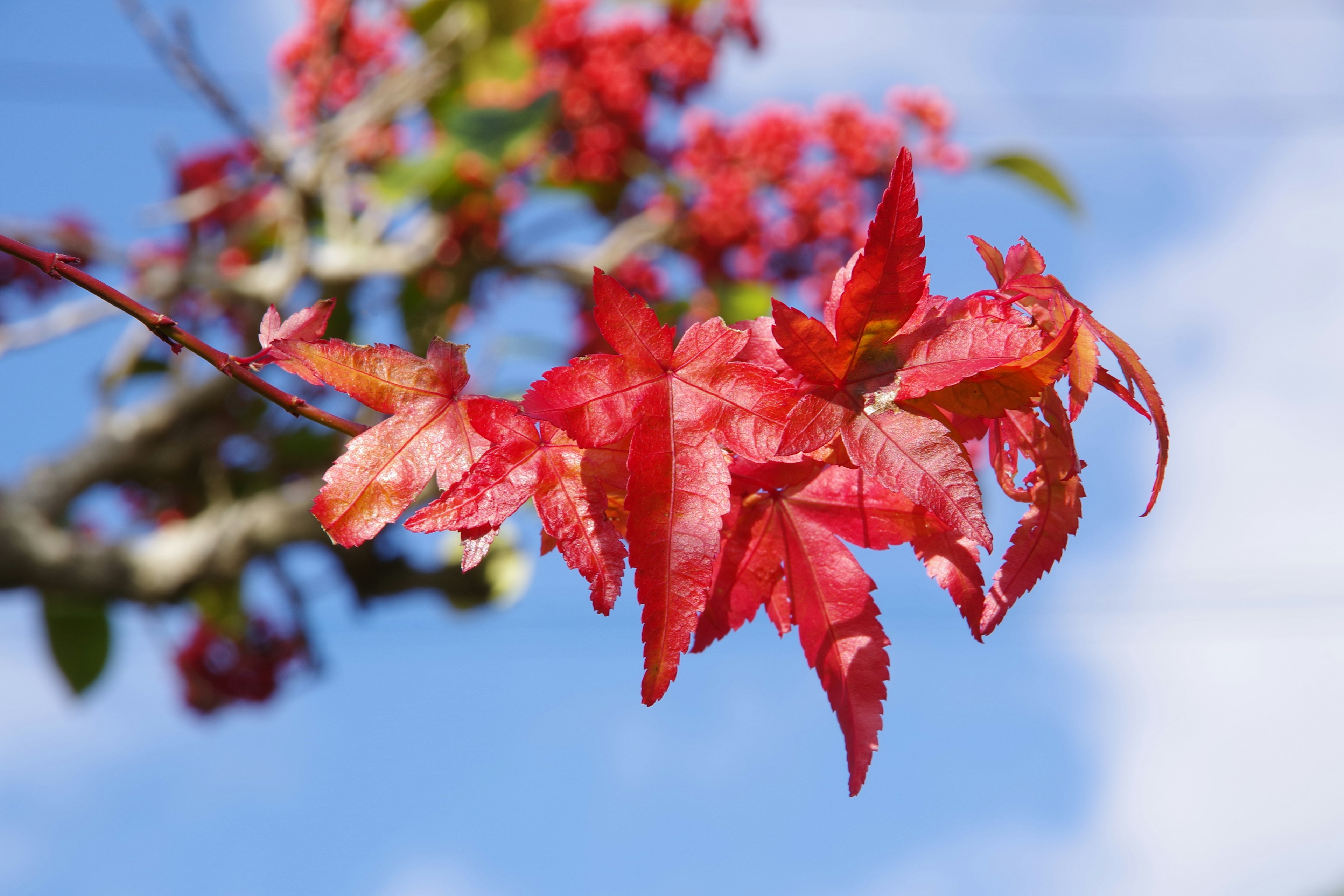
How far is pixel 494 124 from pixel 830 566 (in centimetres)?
204

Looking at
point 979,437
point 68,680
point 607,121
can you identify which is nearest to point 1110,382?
point 979,437

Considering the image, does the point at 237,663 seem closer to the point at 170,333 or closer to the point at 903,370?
the point at 170,333

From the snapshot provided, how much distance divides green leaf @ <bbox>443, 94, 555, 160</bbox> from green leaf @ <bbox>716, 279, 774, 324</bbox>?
582 millimetres

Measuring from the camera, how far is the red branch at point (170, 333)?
456mm

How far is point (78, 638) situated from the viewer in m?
2.74

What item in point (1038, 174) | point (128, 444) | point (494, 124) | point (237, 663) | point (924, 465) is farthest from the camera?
point (237, 663)

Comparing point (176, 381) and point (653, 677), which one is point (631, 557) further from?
point (176, 381)

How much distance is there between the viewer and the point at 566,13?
2859 millimetres

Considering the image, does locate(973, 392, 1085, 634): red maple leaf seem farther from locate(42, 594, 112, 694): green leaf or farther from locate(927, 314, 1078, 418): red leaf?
locate(42, 594, 112, 694): green leaf

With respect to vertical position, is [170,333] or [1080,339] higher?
[170,333]

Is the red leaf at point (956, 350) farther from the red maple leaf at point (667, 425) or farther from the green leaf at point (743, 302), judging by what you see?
the green leaf at point (743, 302)

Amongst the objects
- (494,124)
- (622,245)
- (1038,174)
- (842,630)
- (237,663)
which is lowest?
(842,630)

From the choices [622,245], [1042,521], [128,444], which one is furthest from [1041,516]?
[128,444]

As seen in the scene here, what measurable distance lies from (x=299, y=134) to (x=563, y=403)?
2788 millimetres
